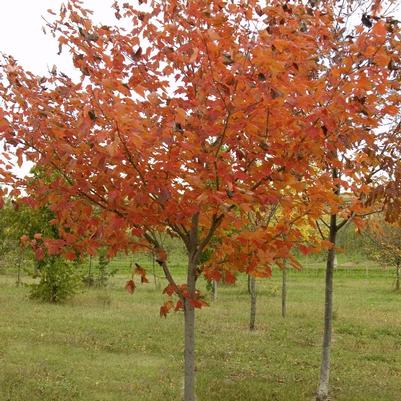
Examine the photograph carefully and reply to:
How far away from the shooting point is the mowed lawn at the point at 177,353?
6.87 m

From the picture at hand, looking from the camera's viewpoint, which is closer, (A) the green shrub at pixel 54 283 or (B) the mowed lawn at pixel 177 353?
(B) the mowed lawn at pixel 177 353

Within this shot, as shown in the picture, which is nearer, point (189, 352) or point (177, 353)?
point (189, 352)

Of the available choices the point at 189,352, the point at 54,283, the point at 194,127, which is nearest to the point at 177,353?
the point at 189,352

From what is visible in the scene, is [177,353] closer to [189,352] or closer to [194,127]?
[189,352]

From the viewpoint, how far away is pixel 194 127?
320 cm

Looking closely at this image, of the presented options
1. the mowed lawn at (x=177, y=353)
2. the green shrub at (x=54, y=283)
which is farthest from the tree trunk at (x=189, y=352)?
the green shrub at (x=54, y=283)

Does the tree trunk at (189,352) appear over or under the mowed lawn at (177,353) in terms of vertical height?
over

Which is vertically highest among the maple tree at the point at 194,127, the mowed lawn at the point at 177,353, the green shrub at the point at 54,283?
the maple tree at the point at 194,127

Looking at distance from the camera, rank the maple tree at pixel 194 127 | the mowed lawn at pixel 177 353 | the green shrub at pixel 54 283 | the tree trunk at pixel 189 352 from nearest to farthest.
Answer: the maple tree at pixel 194 127 < the tree trunk at pixel 189 352 < the mowed lawn at pixel 177 353 < the green shrub at pixel 54 283

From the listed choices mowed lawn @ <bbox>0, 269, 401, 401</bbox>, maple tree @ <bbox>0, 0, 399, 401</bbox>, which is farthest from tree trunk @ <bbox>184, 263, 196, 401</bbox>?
mowed lawn @ <bbox>0, 269, 401, 401</bbox>

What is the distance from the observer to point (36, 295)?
53.4ft

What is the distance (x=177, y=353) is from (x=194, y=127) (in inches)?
265

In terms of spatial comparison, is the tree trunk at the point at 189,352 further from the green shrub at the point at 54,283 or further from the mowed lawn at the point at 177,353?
the green shrub at the point at 54,283

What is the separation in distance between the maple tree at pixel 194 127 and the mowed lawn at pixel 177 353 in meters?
3.32
